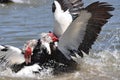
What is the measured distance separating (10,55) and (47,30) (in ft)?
10.3

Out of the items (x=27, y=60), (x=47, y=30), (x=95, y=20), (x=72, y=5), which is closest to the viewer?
(x=95, y=20)

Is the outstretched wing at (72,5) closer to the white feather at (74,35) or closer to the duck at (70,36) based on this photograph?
the duck at (70,36)

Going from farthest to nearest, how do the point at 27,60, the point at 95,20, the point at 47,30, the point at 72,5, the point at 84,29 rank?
the point at 47,30 → the point at 72,5 → the point at 27,60 → the point at 84,29 → the point at 95,20

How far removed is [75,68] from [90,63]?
0.31m

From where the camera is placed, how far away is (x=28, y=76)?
23.1 feet

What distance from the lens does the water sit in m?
7.18

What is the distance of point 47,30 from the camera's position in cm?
1023

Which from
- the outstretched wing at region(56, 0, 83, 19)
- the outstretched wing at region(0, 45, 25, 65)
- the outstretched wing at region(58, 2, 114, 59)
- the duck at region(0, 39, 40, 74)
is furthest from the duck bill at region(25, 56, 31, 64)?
the outstretched wing at region(56, 0, 83, 19)

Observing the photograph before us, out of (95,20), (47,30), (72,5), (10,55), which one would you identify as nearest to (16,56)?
(10,55)

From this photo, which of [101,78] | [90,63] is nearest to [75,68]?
[90,63]

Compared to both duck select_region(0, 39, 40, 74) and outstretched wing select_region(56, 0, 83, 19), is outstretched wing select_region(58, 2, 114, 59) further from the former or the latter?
outstretched wing select_region(56, 0, 83, 19)

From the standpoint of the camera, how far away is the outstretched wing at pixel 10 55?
23.2 feet

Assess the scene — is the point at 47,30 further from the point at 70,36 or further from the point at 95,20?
the point at 95,20

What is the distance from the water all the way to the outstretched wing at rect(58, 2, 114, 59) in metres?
0.42
